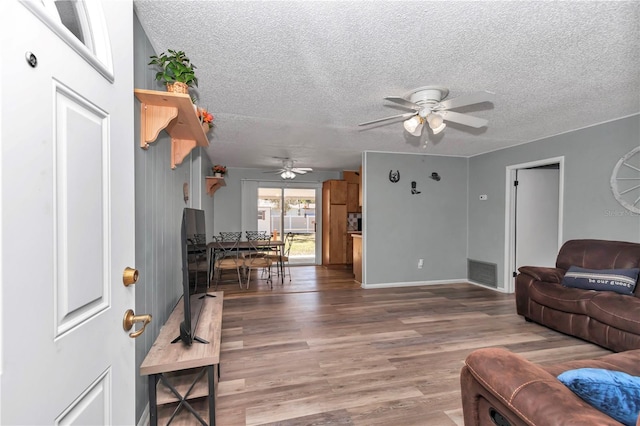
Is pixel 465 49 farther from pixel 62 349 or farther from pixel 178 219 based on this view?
pixel 178 219

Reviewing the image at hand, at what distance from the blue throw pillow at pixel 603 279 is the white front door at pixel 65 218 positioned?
4.05 meters

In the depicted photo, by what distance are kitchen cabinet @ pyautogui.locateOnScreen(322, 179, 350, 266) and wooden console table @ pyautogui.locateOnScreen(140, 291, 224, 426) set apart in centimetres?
513

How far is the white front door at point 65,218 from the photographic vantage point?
19.2 inches

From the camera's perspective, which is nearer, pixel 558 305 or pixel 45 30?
pixel 45 30

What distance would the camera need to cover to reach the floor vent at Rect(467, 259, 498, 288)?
4.93 metres

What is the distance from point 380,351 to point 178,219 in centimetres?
225

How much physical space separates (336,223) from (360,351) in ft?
14.6

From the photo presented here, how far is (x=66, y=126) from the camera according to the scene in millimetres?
632

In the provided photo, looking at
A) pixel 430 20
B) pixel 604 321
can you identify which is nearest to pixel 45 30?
pixel 430 20

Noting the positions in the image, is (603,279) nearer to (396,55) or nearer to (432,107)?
(432,107)

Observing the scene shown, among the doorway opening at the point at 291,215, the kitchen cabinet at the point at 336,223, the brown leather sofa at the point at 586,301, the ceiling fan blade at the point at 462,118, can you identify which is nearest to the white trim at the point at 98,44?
the ceiling fan blade at the point at 462,118

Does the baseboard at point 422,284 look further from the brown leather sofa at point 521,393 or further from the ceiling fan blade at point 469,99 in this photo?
the brown leather sofa at point 521,393

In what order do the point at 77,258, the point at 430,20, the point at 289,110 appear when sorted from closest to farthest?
the point at 77,258 → the point at 430,20 → the point at 289,110

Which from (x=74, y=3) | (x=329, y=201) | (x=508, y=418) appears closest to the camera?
(x=74, y=3)
